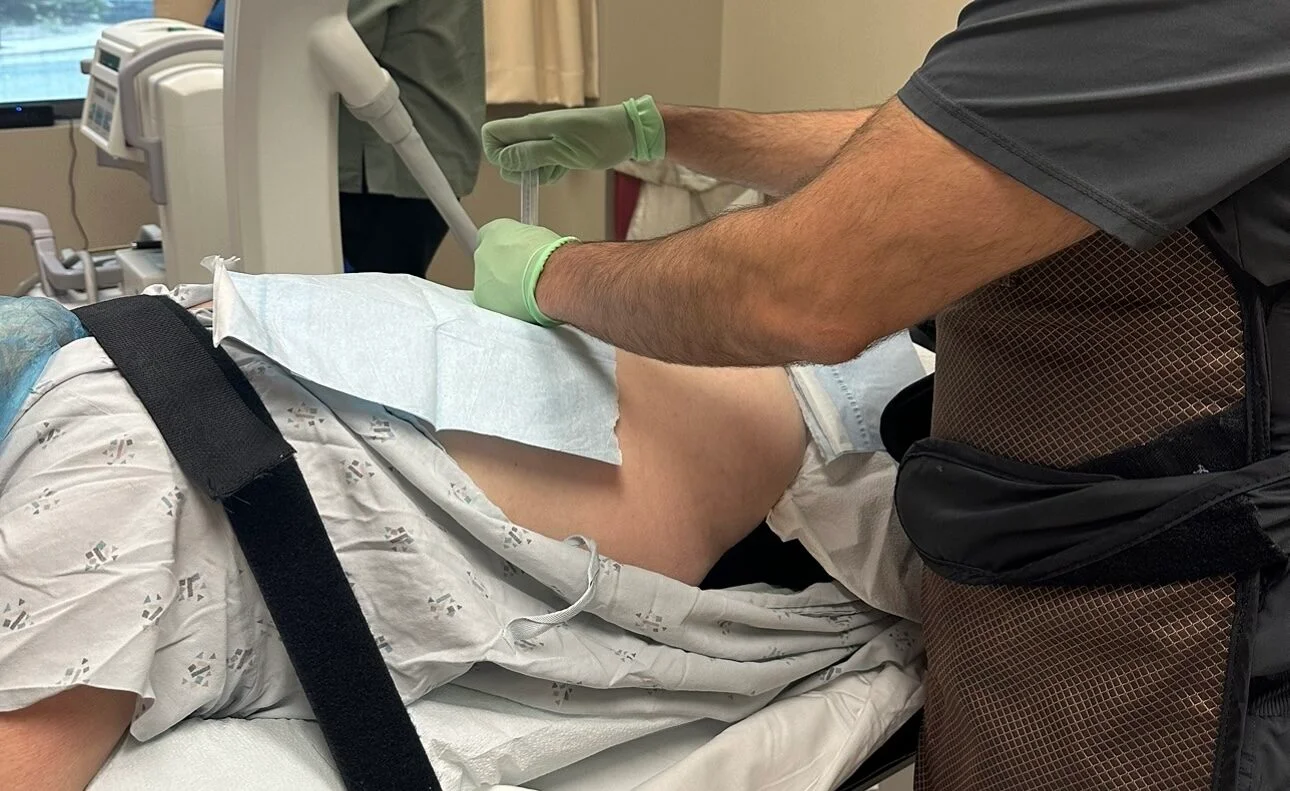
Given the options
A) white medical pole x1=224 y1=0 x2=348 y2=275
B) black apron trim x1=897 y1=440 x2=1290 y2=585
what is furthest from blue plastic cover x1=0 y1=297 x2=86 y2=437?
black apron trim x1=897 y1=440 x2=1290 y2=585

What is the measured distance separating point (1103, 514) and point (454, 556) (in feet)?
1.74

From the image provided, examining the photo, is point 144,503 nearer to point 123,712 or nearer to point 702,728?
point 123,712

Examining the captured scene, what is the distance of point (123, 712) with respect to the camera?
72 cm

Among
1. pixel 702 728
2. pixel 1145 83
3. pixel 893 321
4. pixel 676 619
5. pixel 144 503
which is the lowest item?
pixel 702 728

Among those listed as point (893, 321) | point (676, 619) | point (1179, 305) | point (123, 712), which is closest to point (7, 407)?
point (123, 712)

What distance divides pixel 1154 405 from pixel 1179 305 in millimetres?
81

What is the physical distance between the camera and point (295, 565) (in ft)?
2.44

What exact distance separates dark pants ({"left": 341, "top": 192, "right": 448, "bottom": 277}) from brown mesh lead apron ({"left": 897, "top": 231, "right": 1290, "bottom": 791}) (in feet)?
4.81

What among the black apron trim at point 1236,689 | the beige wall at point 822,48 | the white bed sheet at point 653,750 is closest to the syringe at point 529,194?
the white bed sheet at point 653,750

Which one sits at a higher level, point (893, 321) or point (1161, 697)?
point (893, 321)

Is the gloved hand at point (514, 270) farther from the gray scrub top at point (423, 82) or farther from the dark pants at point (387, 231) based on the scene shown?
the dark pants at point (387, 231)

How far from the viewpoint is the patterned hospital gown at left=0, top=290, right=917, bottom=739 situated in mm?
681

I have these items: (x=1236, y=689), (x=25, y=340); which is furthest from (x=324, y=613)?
(x=1236, y=689)

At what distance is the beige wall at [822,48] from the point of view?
2.29 meters
